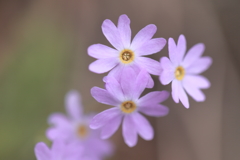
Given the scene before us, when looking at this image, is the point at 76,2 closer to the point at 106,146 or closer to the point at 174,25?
the point at 174,25

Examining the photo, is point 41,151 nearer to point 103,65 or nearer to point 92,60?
point 103,65

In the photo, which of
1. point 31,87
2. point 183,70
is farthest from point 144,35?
point 31,87

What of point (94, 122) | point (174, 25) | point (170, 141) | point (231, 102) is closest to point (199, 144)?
point (170, 141)

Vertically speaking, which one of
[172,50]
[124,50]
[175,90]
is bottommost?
[175,90]

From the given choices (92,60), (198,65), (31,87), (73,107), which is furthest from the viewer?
(92,60)

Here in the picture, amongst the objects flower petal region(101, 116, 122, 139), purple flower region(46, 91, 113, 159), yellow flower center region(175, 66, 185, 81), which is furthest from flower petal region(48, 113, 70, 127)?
yellow flower center region(175, 66, 185, 81)

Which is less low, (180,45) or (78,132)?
(180,45)

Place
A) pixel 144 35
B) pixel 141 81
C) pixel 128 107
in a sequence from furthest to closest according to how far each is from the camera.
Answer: pixel 128 107 → pixel 144 35 → pixel 141 81

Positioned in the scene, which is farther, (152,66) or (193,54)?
(193,54)
